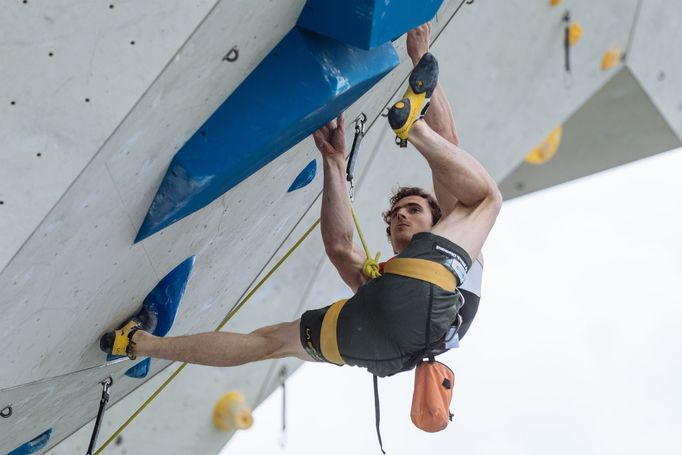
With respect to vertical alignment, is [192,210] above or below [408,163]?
below

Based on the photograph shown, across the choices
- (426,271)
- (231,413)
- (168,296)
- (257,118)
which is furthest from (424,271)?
(231,413)

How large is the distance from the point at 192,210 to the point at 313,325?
1.79 feet

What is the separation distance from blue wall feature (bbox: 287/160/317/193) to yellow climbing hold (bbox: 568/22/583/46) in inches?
86.4

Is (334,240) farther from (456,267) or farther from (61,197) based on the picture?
(61,197)

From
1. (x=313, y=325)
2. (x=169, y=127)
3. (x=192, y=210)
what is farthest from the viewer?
(x=313, y=325)

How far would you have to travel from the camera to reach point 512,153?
498cm

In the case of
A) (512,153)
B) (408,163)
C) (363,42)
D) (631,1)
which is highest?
(631,1)

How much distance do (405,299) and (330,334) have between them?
0.26 meters

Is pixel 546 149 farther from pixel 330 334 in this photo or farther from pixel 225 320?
pixel 330 334

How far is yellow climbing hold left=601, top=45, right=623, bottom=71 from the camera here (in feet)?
16.1

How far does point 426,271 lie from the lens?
235 centimetres

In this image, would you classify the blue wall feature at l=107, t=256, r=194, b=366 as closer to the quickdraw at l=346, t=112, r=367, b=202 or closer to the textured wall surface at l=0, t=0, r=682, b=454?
the textured wall surface at l=0, t=0, r=682, b=454

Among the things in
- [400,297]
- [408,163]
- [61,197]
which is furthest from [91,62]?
[408,163]

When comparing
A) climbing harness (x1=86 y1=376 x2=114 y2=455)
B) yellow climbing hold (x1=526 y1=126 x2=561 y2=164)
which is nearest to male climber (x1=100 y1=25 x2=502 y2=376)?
climbing harness (x1=86 y1=376 x2=114 y2=455)
